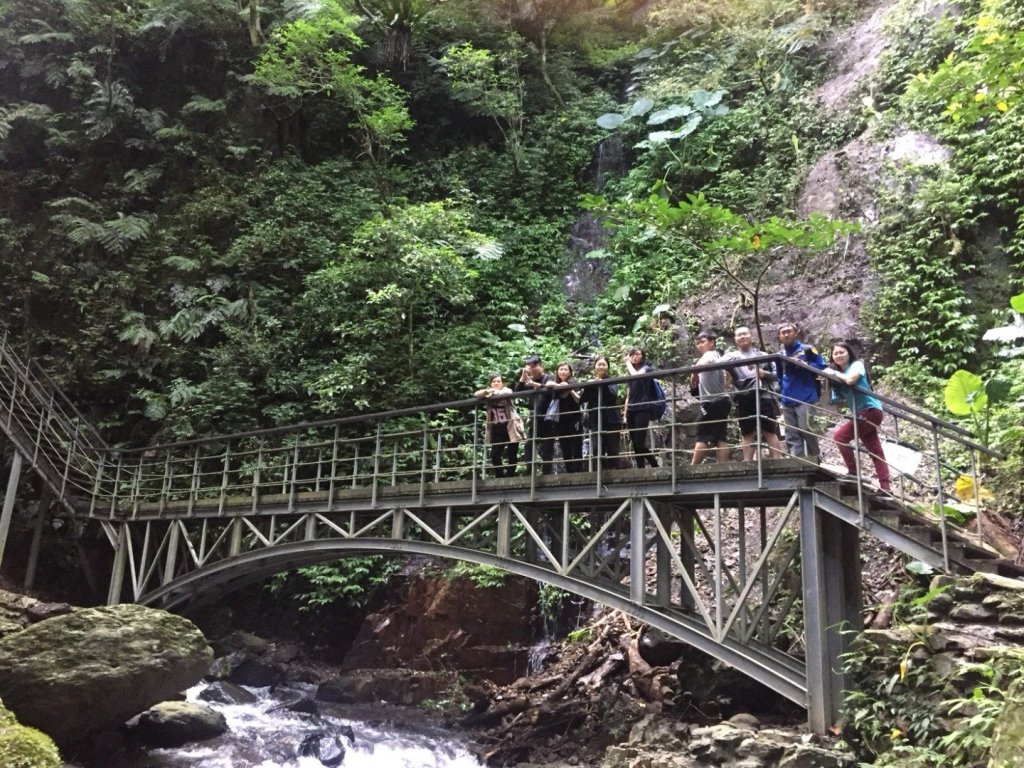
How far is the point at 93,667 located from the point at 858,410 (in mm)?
8679

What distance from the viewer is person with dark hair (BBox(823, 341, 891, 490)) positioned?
254 inches

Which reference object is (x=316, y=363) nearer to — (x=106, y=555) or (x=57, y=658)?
(x=106, y=555)

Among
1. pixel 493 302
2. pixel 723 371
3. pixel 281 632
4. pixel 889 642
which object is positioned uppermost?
pixel 493 302

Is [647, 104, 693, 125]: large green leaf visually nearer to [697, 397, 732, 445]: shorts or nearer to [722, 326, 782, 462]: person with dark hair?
[722, 326, 782, 462]: person with dark hair

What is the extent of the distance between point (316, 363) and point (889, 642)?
42.2 feet

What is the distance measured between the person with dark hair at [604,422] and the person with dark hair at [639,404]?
19 centimetres

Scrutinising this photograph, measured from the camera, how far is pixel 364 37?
2186 cm

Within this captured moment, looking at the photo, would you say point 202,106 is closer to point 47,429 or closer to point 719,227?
point 47,429

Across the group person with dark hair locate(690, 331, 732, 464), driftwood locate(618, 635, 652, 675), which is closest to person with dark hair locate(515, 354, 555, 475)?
person with dark hair locate(690, 331, 732, 464)

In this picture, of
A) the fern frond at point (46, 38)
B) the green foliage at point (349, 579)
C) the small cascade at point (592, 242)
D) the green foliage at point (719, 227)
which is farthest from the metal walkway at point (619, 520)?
the fern frond at point (46, 38)

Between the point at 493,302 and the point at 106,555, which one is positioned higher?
the point at 493,302

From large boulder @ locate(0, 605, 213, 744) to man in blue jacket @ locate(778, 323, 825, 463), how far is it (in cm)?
767

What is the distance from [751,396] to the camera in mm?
7352

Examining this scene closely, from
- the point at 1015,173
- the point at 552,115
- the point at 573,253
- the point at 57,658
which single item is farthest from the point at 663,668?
the point at 552,115
